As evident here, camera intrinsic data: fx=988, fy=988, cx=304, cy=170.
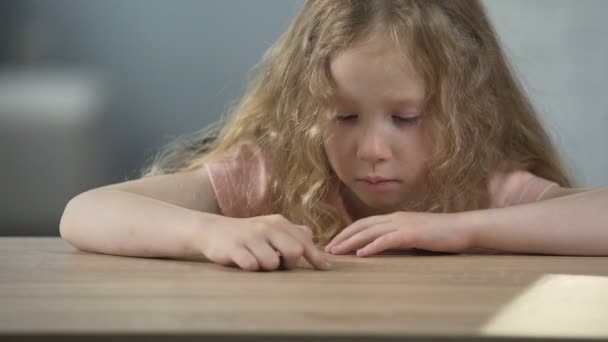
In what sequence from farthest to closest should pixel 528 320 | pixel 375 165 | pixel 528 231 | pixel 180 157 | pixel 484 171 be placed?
pixel 180 157 < pixel 484 171 < pixel 375 165 < pixel 528 231 < pixel 528 320

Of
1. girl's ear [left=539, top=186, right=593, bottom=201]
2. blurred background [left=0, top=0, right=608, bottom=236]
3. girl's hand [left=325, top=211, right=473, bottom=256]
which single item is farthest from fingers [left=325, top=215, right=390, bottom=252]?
blurred background [left=0, top=0, right=608, bottom=236]

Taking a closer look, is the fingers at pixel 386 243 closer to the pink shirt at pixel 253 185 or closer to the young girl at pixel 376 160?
the young girl at pixel 376 160

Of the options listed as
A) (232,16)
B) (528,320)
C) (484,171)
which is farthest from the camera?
(232,16)

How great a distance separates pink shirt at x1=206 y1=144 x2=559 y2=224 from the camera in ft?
5.13

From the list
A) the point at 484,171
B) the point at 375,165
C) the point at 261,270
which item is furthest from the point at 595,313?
the point at 484,171

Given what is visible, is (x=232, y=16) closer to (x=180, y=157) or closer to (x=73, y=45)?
(x=73, y=45)

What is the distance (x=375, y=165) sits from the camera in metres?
1.45

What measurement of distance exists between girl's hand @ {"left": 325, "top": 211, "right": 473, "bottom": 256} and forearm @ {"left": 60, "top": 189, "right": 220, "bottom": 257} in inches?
7.6

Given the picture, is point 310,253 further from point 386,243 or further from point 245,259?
point 386,243

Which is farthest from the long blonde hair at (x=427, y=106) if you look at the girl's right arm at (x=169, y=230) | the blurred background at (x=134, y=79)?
the blurred background at (x=134, y=79)

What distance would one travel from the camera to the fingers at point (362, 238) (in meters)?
1.28

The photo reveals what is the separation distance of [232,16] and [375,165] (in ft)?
5.43

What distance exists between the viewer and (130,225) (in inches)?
50.0

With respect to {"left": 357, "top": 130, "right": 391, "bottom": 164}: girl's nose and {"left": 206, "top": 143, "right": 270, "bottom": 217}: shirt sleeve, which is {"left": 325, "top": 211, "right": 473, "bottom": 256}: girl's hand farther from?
{"left": 206, "top": 143, "right": 270, "bottom": 217}: shirt sleeve
